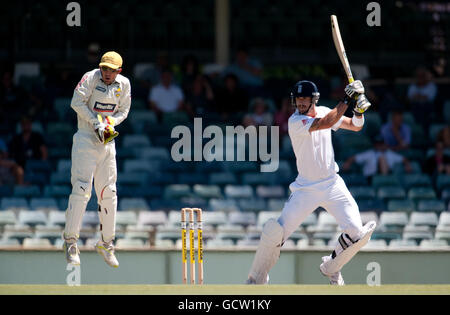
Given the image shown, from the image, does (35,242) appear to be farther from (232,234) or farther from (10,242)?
(232,234)

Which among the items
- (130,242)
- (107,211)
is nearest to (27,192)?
(130,242)

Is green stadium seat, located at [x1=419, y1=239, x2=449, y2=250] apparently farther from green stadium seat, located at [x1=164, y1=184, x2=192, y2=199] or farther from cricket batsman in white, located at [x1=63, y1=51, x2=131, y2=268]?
cricket batsman in white, located at [x1=63, y1=51, x2=131, y2=268]

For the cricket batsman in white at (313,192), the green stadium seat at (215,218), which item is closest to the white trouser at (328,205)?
the cricket batsman in white at (313,192)

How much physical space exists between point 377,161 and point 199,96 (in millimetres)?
2966

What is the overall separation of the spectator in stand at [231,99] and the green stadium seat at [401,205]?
2.90m

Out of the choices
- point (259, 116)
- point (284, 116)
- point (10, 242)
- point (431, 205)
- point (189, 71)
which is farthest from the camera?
point (189, 71)

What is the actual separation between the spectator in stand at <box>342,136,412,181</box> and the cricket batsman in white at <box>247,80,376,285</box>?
5.08 metres

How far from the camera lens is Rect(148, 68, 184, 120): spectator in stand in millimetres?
15859

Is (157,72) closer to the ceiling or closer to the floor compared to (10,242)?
closer to the ceiling

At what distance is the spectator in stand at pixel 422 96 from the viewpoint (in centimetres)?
1616

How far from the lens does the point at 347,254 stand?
958 cm
